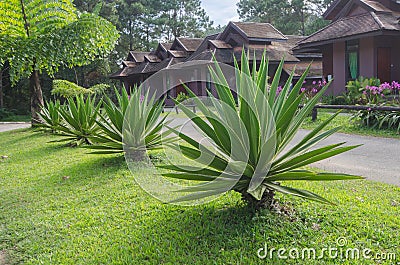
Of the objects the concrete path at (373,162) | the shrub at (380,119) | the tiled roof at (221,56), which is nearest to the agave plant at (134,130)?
the concrete path at (373,162)

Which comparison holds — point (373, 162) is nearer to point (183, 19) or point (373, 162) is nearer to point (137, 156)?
point (137, 156)

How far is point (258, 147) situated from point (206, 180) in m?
0.54

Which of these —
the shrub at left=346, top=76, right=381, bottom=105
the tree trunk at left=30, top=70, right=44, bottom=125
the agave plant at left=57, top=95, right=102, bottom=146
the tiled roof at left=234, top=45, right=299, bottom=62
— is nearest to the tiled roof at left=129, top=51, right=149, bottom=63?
the tiled roof at left=234, top=45, right=299, bottom=62

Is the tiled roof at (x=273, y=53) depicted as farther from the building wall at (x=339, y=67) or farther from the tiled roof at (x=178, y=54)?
the tiled roof at (x=178, y=54)

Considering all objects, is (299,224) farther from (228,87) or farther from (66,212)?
(66,212)

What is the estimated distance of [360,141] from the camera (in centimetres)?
858

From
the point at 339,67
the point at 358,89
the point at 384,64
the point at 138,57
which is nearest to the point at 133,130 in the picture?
the point at 358,89

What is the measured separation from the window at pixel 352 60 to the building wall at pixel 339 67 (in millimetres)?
169

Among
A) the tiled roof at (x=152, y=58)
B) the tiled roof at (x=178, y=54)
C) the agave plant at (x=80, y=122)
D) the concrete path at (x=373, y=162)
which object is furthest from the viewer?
the tiled roof at (x=152, y=58)

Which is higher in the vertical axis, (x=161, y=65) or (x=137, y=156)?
(x=161, y=65)

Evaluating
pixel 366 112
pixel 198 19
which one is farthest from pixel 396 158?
pixel 198 19

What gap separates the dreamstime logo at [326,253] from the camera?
111 inches

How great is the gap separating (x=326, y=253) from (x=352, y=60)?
15674 millimetres

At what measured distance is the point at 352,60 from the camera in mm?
16844
